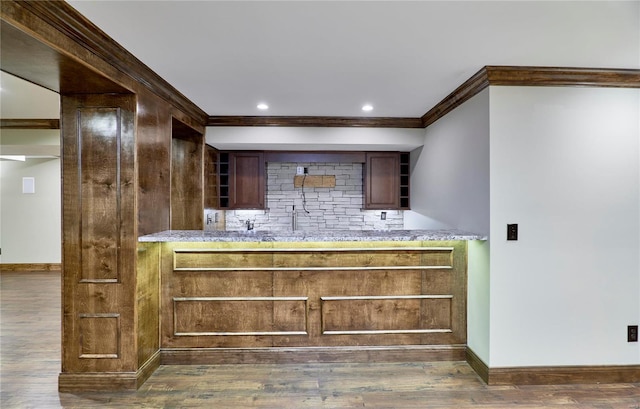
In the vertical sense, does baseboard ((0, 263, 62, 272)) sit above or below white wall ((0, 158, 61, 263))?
below

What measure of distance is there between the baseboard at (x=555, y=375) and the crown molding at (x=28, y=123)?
7345 mm

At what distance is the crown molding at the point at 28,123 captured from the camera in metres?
6.13

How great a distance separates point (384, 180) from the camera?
5.21 m

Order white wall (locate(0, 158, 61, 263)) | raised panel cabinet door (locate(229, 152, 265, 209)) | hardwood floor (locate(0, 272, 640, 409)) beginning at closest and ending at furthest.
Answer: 1. hardwood floor (locate(0, 272, 640, 409))
2. raised panel cabinet door (locate(229, 152, 265, 209))
3. white wall (locate(0, 158, 61, 263))

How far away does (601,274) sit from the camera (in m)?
2.77

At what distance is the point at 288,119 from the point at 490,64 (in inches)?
91.9

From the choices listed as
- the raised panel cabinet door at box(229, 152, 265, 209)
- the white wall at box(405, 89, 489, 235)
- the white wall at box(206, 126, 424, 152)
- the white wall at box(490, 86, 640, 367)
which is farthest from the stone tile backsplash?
the white wall at box(490, 86, 640, 367)

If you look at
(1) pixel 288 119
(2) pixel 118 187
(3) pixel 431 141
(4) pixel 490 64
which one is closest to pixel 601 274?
(4) pixel 490 64

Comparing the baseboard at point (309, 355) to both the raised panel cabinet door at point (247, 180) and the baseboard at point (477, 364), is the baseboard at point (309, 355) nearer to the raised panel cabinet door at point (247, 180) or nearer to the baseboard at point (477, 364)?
the baseboard at point (477, 364)

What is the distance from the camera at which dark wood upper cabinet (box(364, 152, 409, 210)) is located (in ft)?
17.0

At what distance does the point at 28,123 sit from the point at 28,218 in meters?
1.74

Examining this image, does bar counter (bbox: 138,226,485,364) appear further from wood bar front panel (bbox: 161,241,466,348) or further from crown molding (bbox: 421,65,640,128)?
crown molding (bbox: 421,65,640,128)

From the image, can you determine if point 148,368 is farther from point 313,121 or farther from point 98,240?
point 313,121

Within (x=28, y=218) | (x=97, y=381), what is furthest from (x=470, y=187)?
(x=28, y=218)
